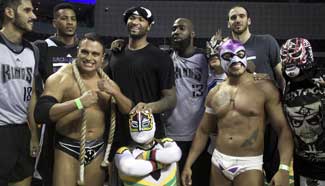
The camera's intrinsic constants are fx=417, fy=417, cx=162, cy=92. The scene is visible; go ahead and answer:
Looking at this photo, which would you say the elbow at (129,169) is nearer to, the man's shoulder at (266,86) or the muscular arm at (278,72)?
the man's shoulder at (266,86)

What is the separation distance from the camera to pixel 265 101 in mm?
2895

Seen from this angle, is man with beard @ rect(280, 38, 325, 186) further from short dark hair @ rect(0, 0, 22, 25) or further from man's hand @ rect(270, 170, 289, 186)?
short dark hair @ rect(0, 0, 22, 25)

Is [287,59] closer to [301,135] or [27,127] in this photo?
[301,135]

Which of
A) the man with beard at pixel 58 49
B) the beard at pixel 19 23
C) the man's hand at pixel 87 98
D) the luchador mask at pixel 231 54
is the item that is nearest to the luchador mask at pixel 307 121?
the luchador mask at pixel 231 54

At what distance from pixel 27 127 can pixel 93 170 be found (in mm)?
664

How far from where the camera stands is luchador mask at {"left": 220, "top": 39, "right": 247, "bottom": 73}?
2938mm

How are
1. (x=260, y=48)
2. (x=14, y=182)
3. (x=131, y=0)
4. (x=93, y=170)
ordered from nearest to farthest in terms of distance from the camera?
(x=93, y=170) → (x=14, y=182) → (x=260, y=48) → (x=131, y=0)

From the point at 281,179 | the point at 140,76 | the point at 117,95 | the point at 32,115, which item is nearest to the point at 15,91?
the point at 32,115

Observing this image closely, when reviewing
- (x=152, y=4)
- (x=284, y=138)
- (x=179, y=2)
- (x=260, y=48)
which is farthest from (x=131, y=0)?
(x=284, y=138)

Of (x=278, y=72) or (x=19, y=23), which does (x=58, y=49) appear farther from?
(x=278, y=72)

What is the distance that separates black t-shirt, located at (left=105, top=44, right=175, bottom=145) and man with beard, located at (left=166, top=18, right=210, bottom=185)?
0.36m

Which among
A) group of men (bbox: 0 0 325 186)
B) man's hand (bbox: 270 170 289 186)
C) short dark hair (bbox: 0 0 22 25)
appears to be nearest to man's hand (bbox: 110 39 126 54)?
group of men (bbox: 0 0 325 186)

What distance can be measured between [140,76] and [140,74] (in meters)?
0.02

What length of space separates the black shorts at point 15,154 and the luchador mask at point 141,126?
0.86m
